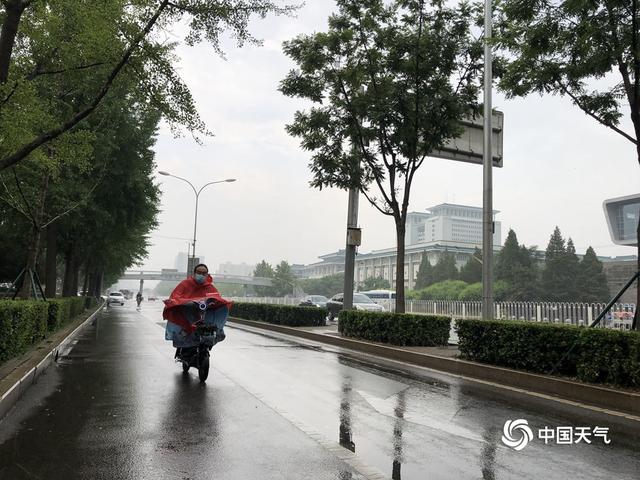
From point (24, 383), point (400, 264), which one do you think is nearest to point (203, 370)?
point (24, 383)

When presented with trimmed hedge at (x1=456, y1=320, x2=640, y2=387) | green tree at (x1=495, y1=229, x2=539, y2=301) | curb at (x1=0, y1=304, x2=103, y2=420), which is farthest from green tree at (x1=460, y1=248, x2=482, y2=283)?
curb at (x1=0, y1=304, x2=103, y2=420)

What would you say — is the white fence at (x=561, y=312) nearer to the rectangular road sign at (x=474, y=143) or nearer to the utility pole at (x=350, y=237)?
the utility pole at (x=350, y=237)

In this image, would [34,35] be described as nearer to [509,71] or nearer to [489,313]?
[509,71]

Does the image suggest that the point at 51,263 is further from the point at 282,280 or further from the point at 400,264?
the point at 282,280

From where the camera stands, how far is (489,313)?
11.9 metres

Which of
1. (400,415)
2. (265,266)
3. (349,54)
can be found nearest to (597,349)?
(400,415)

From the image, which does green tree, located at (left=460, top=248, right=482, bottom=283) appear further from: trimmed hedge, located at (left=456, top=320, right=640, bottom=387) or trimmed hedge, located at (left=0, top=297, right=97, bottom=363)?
trimmed hedge, located at (left=0, top=297, right=97, bottom=363)

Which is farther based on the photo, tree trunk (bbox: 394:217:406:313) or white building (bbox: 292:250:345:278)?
white building (bbox: 292:250:345:278)

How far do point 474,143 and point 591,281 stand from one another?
61.1m

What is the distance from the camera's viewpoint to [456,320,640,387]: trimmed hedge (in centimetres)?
738

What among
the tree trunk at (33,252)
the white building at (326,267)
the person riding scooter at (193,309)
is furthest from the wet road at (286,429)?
the white building at (326,267)

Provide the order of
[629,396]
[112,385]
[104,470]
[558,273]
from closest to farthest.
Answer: [104,470] → [629,396] → [112,385] → [558,273]

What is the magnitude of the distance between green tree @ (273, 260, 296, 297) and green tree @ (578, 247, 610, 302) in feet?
219

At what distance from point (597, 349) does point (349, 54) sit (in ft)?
34.5
